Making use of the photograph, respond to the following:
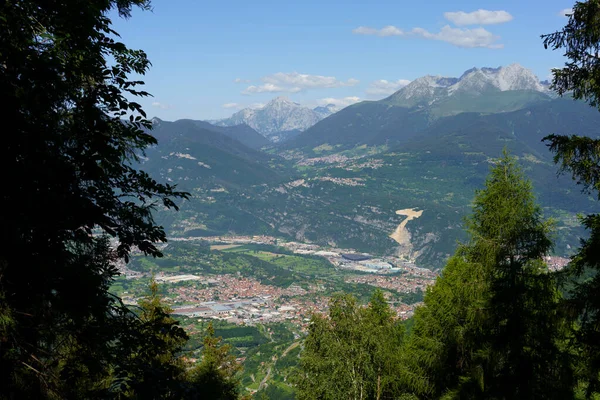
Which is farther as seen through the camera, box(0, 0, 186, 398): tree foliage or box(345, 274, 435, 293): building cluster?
box(345, 274, 435, 293): building cluster

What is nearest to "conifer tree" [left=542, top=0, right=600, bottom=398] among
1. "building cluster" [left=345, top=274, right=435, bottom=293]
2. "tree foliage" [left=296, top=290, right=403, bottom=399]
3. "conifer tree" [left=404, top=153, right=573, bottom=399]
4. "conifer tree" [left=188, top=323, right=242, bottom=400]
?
"conifer tree" [left=404, top=153, right=573, bottom=399]

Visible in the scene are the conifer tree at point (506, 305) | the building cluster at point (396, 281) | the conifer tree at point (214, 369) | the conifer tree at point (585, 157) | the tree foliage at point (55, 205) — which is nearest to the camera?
the tree foliage at point (55, 205)

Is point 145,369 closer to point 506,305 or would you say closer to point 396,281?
point 506,305

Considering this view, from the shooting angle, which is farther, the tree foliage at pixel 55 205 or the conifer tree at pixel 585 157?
the conifer tree at pixel 585 157

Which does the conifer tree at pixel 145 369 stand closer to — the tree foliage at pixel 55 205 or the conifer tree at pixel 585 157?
the tree foliage at pixel 55 205

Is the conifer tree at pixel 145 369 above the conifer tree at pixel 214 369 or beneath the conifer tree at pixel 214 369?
above

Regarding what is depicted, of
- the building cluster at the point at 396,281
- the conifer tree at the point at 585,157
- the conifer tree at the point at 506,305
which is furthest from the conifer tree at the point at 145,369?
the building cluster at the point at 396,281

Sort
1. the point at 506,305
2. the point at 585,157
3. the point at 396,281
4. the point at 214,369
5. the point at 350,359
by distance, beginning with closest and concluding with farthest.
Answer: the point at 585,157
the point at 506,305
the point at 350,359
the point at 214,369
the point at 396,281

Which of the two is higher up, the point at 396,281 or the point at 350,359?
the point at 350,359

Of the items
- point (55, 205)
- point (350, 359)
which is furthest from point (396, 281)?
point (55, 205)

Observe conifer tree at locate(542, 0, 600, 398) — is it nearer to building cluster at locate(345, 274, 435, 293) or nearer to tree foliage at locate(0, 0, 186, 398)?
tree foliage at locate(0, 0, 186, 398)
